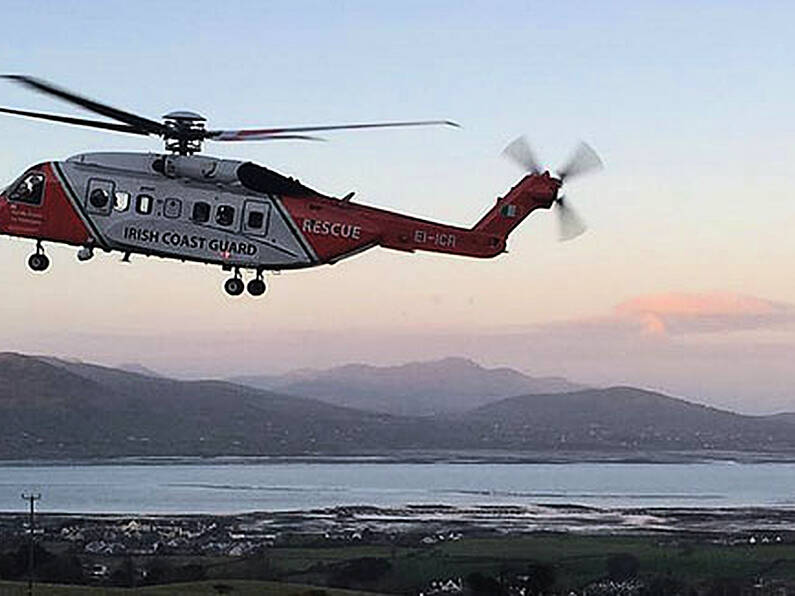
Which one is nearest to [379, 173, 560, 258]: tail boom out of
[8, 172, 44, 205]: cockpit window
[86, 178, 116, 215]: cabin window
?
[86, 178, 116, 215]: cabin window

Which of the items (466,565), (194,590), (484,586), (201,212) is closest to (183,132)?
(201,212)

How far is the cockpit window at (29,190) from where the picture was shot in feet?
125

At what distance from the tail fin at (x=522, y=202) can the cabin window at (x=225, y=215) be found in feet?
20.0

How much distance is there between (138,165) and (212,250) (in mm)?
2818

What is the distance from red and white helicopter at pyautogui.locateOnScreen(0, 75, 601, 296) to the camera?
36156 mm

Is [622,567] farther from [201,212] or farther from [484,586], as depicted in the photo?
[201,212]

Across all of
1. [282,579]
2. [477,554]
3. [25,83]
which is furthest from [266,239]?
[477,554]

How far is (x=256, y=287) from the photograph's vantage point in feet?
120

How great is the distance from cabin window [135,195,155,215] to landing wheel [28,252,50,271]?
9.98 ft

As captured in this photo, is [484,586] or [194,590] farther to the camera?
[484,586]

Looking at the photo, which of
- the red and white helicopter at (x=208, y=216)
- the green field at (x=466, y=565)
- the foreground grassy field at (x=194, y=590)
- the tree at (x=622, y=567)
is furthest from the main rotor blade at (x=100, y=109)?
the tree at (x=622, y=567)

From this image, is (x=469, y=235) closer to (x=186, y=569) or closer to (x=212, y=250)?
(x=212, y=250)

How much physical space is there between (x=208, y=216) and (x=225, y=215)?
0.39 m

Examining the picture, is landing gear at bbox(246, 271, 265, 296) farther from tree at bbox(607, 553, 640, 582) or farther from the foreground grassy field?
tree at bbox(607, 553, 640, 582)
